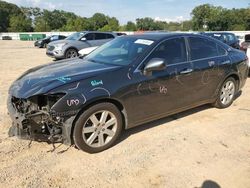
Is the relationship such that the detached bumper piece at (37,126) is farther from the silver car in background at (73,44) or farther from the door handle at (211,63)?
the silver car in background at (73,44)

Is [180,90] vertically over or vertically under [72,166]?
over

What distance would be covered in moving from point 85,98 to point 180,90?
1.92m

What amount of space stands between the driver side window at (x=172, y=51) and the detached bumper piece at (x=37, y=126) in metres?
1.85

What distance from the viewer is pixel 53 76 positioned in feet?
13.7

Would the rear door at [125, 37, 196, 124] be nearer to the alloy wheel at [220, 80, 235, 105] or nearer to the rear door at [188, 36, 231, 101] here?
the rear door at [188, 36, 231, 101]

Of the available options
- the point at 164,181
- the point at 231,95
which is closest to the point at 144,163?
the point at 164,181

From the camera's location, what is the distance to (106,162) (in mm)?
3973

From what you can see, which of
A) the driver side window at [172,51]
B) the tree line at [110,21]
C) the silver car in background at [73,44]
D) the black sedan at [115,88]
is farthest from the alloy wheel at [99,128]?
the tree line at [110,21]

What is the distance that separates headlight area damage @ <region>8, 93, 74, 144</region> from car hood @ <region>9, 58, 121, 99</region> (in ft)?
0.39

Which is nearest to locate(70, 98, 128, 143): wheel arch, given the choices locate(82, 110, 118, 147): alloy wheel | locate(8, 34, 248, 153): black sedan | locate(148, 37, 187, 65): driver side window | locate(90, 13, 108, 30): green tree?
locate(8, 34, 248, 153): black sedan

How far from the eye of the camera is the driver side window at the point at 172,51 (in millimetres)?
4743

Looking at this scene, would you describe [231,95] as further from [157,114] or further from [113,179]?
[113,179]

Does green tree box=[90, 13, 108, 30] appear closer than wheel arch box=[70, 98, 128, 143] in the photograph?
No

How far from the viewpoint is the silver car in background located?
1438 cm
